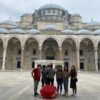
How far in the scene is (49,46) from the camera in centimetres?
2639

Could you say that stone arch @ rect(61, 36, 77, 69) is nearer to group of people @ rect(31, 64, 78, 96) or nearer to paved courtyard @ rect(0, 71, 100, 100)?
paved courtyard @ rect(0, 71, 100, 100)

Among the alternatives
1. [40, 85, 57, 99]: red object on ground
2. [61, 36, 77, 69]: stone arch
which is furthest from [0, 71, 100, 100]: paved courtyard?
[61, 36, 77, 69]: stone arch

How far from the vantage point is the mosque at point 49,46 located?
74.1 feet

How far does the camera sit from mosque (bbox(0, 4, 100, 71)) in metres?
22.6

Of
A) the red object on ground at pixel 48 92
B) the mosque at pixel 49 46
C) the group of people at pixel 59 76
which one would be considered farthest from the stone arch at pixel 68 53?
the red object on ground at pixel 48 92

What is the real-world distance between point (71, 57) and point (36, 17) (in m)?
15.7

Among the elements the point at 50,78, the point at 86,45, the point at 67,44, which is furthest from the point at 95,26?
the point at 50,78

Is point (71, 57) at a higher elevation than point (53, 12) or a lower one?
lower

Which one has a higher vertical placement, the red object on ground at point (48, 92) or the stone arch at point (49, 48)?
the stone arch at point (49, 48)

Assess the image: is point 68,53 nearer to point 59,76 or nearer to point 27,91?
point 27,91

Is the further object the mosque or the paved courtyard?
the mosque

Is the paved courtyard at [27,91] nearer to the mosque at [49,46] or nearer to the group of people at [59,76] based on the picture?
the group of people at [59,76]

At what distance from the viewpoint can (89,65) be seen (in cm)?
2619

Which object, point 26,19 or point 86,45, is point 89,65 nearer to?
point 86,45
